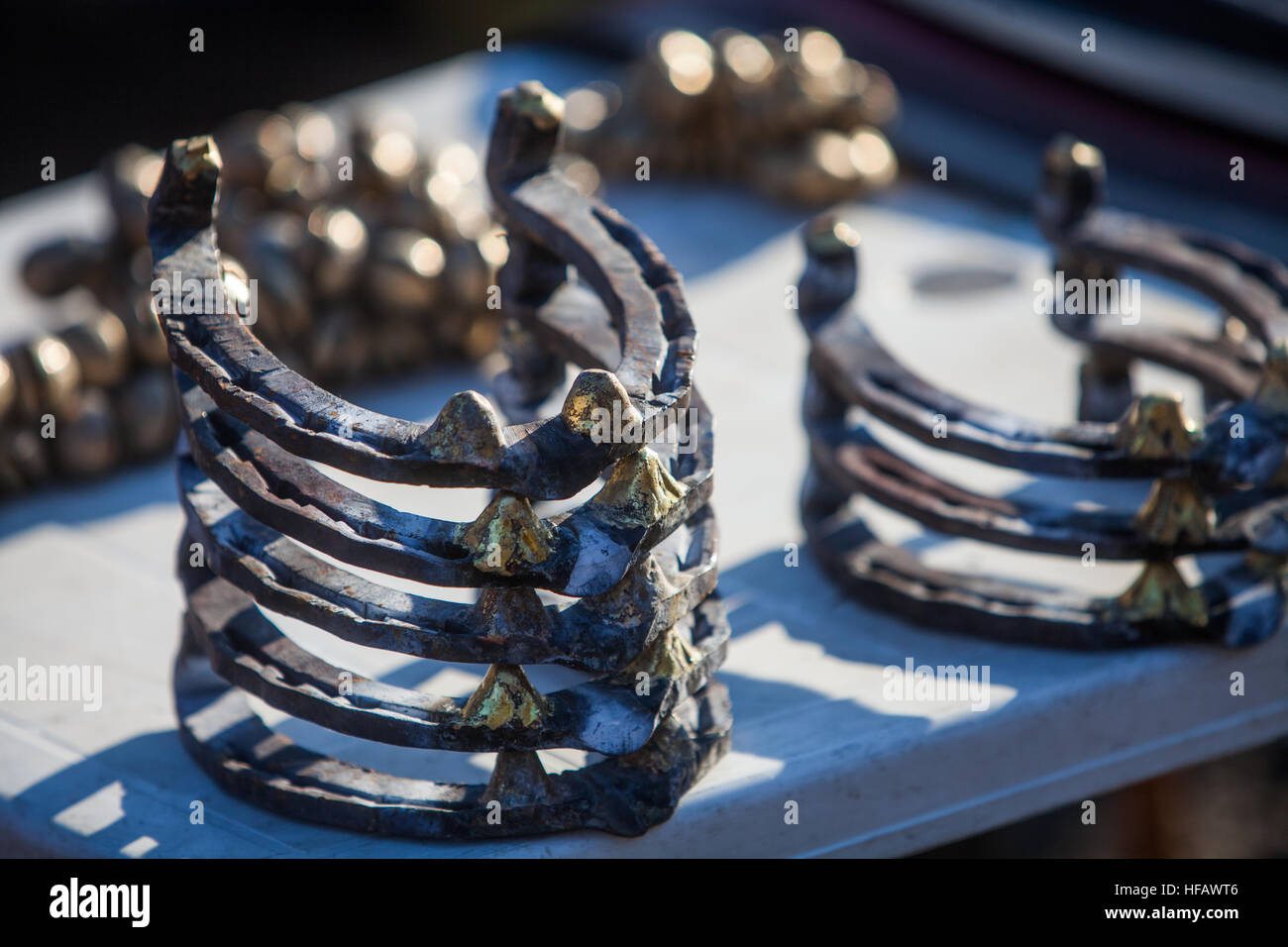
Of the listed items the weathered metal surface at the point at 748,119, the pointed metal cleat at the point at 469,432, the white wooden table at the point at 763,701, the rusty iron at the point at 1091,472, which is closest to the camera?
the pointed metal cleat at the point at 469,432

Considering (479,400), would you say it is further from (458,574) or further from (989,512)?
(989,512)

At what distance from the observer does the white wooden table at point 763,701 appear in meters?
1.61

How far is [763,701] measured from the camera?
1791 millimetres

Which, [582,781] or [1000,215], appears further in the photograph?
[1000,215]

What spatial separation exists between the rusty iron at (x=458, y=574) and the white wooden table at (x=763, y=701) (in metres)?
0.05

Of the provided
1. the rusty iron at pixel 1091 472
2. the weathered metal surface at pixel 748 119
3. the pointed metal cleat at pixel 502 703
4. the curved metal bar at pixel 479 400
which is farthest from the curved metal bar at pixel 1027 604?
the weathered metal surface at pixel 748 119

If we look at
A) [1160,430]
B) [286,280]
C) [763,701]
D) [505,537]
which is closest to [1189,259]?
[1160,430]


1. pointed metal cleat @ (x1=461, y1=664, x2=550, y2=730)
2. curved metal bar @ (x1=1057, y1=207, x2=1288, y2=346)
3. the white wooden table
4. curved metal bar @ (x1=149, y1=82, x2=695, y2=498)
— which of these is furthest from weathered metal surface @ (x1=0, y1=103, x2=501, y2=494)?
pointed metal cleat @ (x1=461, y1=664, x2=550, y2=730)

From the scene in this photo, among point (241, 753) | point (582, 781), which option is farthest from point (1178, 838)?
point (241, 753)

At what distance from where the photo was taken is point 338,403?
1.40 metres

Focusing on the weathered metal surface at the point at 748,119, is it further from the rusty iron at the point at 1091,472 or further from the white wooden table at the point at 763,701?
the rusty iron at the point at 1091,472

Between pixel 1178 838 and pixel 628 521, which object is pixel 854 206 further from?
pixel 628 521
